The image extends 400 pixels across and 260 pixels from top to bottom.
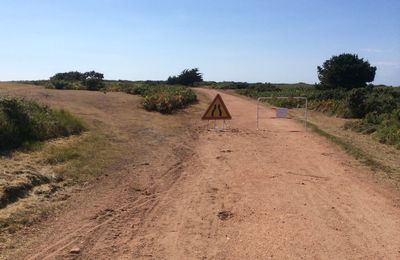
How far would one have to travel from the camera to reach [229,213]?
731cm

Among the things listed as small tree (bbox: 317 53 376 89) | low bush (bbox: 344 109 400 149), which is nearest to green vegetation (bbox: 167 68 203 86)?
small tree (bbox: 317 53 376 89)

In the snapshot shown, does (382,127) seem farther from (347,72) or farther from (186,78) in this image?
(186,78)

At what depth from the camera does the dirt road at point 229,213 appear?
5766mm

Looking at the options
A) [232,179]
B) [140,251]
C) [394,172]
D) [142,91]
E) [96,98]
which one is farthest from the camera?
[142,91]

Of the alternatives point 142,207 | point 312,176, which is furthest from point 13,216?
point 312,176

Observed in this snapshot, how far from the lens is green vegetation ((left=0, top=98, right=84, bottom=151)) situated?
10648 mm

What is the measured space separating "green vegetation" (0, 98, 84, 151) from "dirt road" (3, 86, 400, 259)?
2462 mm

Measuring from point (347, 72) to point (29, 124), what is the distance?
38.6 meters

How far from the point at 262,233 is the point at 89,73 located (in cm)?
3769

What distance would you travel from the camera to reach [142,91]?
3008 centimetres

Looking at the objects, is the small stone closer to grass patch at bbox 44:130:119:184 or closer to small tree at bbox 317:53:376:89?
grass patch at bbox 44:130:119:184

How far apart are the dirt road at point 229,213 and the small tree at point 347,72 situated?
115 feet

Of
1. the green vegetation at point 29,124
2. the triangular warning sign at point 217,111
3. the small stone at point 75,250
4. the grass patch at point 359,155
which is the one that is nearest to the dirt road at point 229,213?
the small stone at point 75,250

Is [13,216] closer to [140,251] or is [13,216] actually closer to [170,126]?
[140,251]
